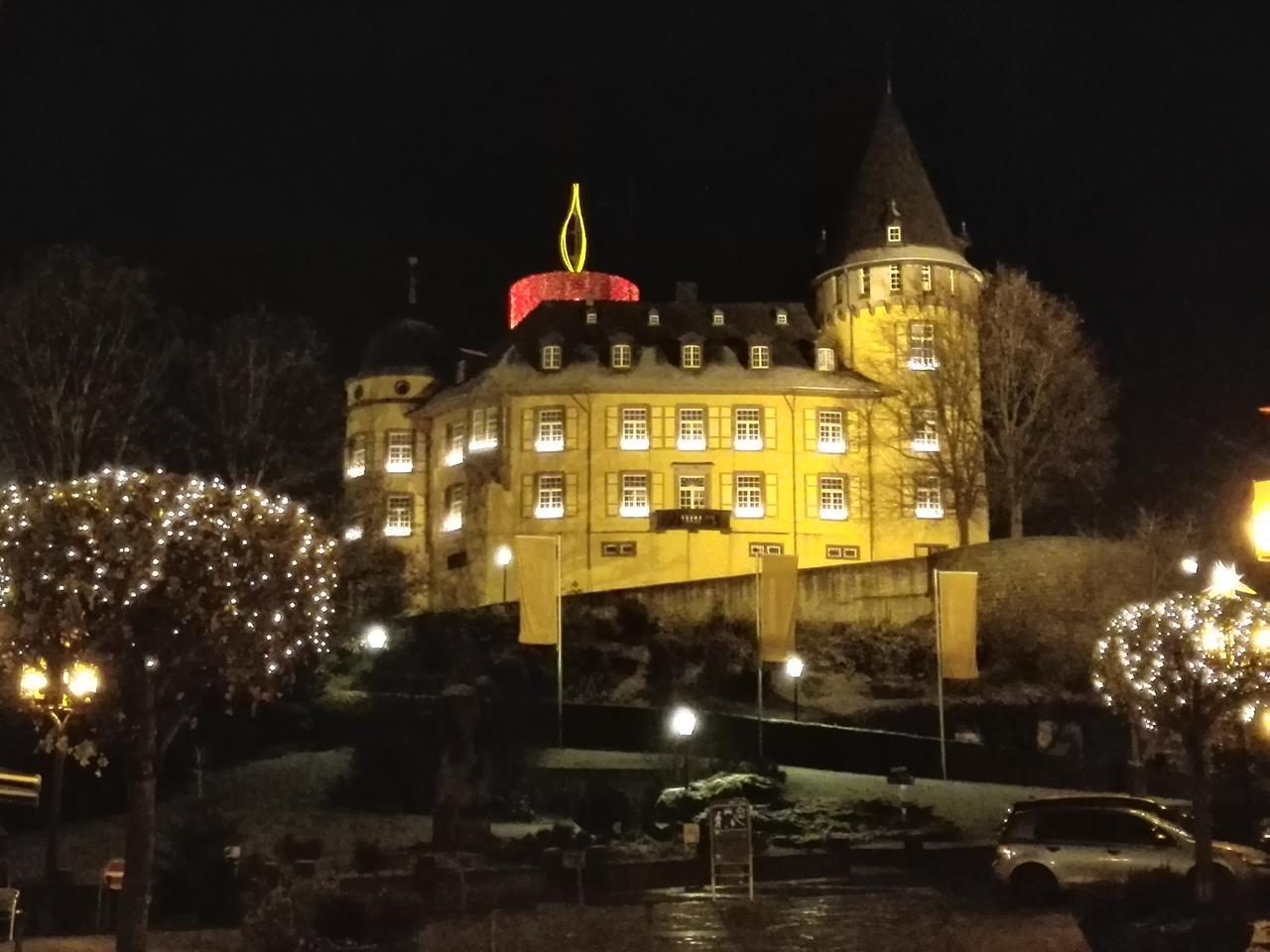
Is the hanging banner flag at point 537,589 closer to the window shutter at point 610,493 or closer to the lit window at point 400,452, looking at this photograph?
the window shutter at point 610,493

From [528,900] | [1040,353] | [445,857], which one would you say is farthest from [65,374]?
[1040,353]

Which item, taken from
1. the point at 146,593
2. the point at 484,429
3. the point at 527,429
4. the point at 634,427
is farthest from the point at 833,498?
the point at 146,593

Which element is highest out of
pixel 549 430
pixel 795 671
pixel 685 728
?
pixel 549 430

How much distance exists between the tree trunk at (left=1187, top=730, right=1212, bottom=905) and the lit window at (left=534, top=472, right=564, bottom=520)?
145 feet

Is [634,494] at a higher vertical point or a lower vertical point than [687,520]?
higher

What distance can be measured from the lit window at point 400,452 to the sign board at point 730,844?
48.9 m

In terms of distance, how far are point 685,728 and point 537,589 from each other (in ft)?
22.8

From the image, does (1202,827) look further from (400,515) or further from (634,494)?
(400,515)

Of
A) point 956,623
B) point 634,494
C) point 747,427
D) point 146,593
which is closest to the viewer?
point 146,593

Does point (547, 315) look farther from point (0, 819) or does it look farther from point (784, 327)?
point (0, 819)

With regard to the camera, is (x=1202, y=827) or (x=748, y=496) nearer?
(x=1202, y=827)

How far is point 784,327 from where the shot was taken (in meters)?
70.0

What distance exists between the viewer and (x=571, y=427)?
65500 mm

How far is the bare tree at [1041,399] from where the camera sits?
58.8 m
